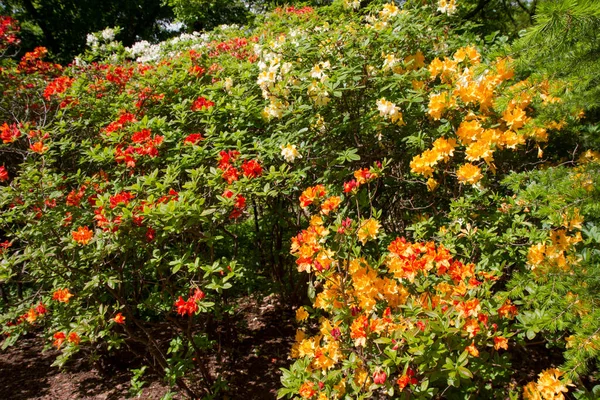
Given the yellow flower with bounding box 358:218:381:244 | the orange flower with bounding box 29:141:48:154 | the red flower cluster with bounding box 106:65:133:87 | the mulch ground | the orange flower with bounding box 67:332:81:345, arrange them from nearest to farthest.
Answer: the yellow flower with bounding box 358:218:381:244
the orange flower with bounding box 67:332:81:345
the orange flower with bounding box 29:141:48:154
the mulch ground
the red flower cluster with bounding box 106:65:133:87

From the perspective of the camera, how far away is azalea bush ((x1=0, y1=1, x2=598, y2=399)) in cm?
170

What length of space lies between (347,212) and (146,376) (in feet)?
6.17

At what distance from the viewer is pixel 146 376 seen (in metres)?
3.07

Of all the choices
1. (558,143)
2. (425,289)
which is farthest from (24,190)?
(558,143)

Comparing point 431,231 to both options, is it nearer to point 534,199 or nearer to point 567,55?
point 534,199

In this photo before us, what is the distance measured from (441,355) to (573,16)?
1.22 meters

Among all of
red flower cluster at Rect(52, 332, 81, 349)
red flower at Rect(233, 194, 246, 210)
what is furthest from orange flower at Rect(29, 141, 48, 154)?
red flower at Rect(233, 194, 246, 210)

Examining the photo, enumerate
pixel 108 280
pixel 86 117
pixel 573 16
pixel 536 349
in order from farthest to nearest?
pixel 86 117 < pixel 536 349 < pixel 108 280 < pixel 573 16

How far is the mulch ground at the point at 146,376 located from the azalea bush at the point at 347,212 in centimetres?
16

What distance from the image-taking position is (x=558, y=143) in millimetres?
2350

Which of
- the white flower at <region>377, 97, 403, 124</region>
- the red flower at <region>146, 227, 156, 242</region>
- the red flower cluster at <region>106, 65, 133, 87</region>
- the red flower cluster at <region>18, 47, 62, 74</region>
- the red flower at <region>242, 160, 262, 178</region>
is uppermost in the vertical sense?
the red flower cluster at <region>18, 47, 62, 74</region>

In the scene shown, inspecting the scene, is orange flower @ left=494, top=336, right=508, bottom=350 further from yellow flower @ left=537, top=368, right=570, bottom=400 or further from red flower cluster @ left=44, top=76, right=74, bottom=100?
red flower cluster @ left=44, top=76, right=74, bottom=100

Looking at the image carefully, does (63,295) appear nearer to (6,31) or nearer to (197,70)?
(197,70)

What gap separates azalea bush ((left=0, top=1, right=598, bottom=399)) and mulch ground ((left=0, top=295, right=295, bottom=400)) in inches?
6.3
